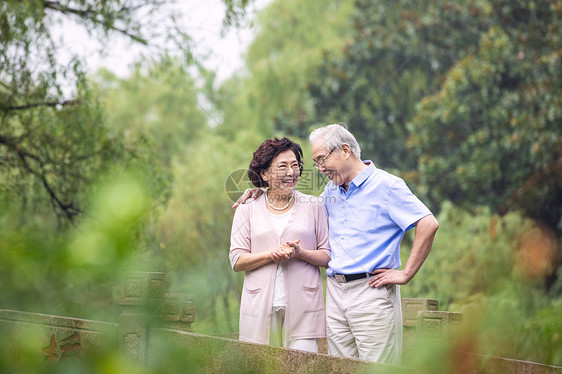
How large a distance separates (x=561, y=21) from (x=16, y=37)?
7.79 meters

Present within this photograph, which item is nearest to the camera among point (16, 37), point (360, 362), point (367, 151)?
point (360, 362)

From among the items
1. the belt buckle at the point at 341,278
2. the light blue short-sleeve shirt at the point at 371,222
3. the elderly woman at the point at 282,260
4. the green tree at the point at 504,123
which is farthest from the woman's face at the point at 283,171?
the green tree at the point at 504,123

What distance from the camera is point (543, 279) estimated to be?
323 inches

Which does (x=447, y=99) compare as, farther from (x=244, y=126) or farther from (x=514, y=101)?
(x=244, y=126)

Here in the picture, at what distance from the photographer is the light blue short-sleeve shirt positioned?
275 cm

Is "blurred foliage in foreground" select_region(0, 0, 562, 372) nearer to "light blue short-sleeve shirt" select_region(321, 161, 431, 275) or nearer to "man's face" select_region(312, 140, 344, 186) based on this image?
"light blue short-sleeve shirt" select_region(321, 161, 431, 275)

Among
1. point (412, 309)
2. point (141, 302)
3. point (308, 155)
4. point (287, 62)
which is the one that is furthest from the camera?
point (287, 62)

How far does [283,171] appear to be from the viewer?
282cm

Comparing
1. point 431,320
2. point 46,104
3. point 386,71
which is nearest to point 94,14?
point 46,104

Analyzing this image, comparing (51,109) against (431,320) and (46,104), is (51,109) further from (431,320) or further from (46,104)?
(431,320)

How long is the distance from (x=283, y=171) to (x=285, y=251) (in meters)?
0.34

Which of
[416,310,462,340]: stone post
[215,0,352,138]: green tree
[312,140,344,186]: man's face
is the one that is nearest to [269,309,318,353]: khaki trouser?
[416,310,462,340]: stone post

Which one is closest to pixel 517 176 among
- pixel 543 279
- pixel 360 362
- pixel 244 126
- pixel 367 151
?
pixel 543 279

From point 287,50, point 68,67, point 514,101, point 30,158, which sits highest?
point 287,50
